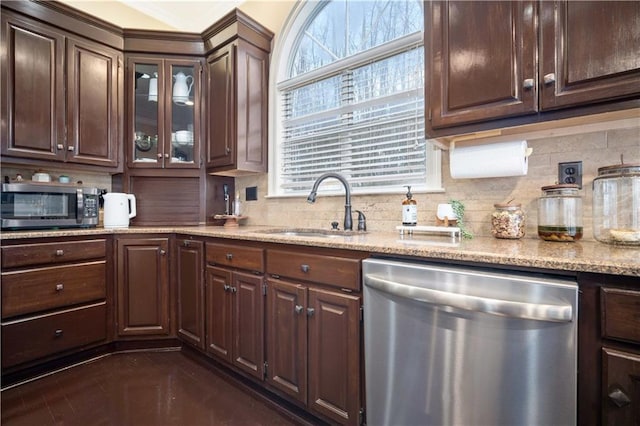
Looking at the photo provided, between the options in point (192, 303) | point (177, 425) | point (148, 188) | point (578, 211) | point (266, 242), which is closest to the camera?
point (578, 211)

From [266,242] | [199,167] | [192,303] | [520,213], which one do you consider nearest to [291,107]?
[199,167]

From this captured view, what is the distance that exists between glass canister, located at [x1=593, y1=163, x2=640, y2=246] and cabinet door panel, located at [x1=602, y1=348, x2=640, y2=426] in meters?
0.53

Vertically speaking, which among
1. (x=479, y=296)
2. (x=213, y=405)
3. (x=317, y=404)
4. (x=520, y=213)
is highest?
(x=520, y=213)

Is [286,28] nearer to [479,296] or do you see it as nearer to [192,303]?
[192,303]

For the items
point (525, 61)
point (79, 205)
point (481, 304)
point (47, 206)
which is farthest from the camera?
point (79, 205)

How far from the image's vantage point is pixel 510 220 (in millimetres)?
1453

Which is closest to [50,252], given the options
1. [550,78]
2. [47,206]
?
[47,206]

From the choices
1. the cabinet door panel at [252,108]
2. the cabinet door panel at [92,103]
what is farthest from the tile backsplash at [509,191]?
the cabinet door panel at [92,103]

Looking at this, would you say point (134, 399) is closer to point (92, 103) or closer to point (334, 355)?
point (334, 355)

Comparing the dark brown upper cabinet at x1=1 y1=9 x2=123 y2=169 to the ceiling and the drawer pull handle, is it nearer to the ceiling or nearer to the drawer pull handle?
the ceiling

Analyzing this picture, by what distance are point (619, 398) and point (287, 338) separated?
1.24 metres

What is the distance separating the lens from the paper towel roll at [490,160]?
1.43 m

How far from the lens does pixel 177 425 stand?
157cm

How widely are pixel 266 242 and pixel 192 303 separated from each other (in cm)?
96
